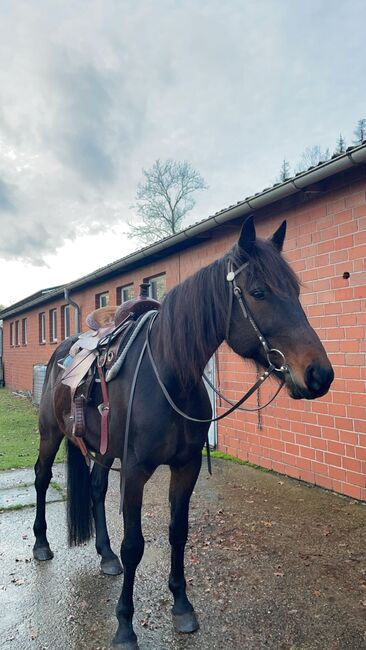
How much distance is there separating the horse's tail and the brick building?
159 cm

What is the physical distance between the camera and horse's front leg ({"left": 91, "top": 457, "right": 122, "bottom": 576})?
2794 millimetres

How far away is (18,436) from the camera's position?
26.1 feet

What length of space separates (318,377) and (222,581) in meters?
1.87

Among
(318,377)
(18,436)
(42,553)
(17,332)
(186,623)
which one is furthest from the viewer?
(17,332)

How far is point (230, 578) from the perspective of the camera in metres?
2.65

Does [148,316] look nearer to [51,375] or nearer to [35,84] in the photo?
[51,375]

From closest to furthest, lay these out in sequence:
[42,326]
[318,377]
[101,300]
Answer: [318,377]
[101,300]
[42,326]

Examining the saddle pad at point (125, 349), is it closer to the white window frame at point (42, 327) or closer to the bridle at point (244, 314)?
the bridle at point (244, 314)

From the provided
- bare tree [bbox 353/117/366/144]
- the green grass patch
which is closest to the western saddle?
the green grass patch

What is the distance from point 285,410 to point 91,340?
2.87 metres

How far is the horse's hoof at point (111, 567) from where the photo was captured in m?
2.75

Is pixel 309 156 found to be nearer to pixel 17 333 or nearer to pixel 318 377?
pixel 17 333

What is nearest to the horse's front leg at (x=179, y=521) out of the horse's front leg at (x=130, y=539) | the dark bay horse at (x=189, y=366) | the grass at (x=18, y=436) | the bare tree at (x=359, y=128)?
the dark bay horse at (x=189, y=366)

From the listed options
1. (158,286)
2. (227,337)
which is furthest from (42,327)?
(227,337)
